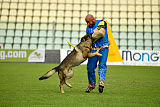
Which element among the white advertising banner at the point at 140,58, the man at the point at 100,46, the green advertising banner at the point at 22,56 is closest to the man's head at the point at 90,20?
the man at the point at 100,46

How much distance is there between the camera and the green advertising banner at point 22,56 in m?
21.8

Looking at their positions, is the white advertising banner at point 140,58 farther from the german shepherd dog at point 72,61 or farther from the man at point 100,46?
the german shepherd dog at point 72,61

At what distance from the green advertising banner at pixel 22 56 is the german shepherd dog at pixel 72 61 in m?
15.6

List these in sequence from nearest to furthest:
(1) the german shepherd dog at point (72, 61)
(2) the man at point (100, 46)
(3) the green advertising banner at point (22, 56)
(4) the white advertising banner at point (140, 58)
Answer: (1) the german shepherd dog at point (72, 61) → (2) the man at point (100, 46) → (4) the white advertising banner at point (140, 58) → (3) the green advertising banner at point (22, 56)

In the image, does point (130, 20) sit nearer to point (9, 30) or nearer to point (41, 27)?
point (41, 27)

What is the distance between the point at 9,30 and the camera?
32.2m

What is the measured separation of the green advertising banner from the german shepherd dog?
1557cm

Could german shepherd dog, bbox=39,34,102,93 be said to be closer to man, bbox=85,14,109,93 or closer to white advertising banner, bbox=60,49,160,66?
man, bbox=85,14,109,93

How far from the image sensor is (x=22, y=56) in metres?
22.2

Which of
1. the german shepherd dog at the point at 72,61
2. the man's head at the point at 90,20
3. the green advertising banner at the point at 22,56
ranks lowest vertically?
→ the german shepherd dog at the point at 72,61

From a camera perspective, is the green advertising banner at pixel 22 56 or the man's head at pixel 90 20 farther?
the green advertising banner at pixel 22 56

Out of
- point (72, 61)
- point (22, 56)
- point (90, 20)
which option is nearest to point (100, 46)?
point (90, 20)

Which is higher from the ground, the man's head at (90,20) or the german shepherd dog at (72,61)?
the man's head at (90,20)

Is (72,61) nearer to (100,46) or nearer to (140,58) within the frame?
(100,46)
